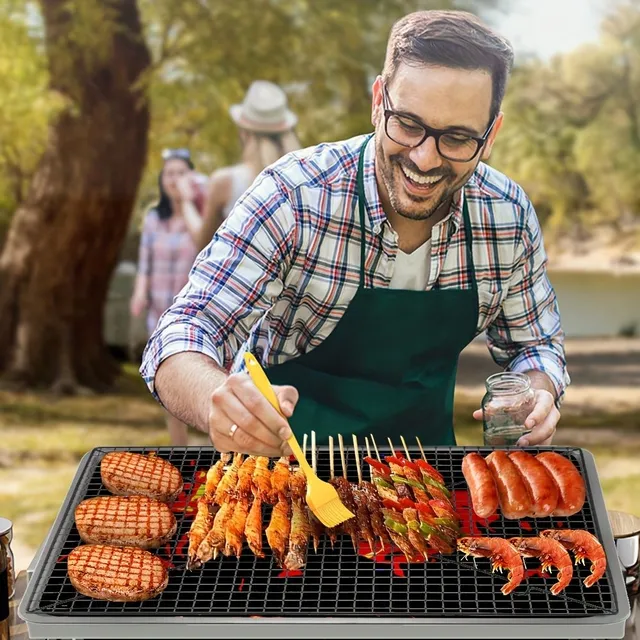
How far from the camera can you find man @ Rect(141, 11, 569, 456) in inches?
101

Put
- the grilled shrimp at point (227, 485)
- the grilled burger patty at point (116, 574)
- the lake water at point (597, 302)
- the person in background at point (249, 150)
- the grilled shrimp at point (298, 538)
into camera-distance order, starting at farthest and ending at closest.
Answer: the lake water at point (597, 302) < the person in background at point (249, 150) < the grilled shrimp at point (227, 485) < the grilled shrimp at point (298, 538) < the grilled burger patty at point (116, 574)

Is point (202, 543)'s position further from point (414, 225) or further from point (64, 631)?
point (414, 225)

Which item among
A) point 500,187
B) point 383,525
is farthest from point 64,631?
point 500,187

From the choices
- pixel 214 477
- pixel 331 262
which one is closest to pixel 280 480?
pixel 214 477

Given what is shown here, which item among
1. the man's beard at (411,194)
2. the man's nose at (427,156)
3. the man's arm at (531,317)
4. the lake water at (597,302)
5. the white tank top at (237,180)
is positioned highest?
the man's nose at (427,156)

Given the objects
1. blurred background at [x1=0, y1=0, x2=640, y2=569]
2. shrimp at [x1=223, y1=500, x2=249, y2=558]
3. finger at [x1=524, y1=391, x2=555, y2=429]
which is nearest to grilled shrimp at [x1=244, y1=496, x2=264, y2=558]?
shrimp at [x1=223, y1=500, x2=249, y2=558]

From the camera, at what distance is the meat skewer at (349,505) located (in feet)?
7.16

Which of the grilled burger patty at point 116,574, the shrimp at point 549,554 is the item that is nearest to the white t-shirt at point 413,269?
the shrimp at point 549,554

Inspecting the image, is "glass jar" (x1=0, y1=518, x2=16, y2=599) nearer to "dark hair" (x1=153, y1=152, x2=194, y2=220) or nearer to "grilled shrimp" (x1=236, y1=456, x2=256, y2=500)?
"grilled shrimp" (x1=236, y1=456, x2=256, y2=500)

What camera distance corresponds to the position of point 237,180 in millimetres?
6516

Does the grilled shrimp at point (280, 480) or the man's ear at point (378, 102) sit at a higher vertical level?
the man's ear at point (378, 102)

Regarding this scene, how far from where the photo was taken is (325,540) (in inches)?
85.6

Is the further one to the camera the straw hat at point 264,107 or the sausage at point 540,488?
the straw hat at point 264,107

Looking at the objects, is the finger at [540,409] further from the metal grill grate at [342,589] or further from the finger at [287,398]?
the finger at [287,398]
